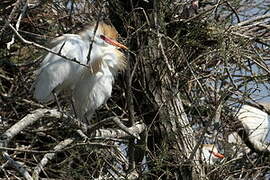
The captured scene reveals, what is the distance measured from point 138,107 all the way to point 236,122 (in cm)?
65

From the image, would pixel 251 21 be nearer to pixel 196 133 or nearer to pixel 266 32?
pixel 266 32

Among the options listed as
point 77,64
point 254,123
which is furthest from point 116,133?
point 254,123

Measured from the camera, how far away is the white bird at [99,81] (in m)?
3.26

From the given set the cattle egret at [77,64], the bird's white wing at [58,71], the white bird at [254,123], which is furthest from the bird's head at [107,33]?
the white bird at [254,123]

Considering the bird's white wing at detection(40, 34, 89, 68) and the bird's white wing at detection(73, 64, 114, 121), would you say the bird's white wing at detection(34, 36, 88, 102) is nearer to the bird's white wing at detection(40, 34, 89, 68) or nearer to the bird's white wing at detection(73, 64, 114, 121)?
the bird's white wing at detection(40, 34, 89, 68)

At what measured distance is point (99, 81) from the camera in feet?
10.8

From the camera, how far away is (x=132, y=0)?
10.1 ft

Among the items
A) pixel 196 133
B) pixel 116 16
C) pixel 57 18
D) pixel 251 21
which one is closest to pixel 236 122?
pixel 196 133

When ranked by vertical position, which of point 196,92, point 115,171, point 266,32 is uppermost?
point 266,32

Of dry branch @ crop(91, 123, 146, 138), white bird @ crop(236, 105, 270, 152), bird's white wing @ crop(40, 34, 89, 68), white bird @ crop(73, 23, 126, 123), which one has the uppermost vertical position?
bird's white wing @ crop(40, 34, 89, 68)

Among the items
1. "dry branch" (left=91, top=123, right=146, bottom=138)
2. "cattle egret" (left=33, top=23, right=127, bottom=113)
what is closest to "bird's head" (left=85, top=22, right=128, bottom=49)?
"cattle egret" (left=33, top=23, right=127, bottom=113)

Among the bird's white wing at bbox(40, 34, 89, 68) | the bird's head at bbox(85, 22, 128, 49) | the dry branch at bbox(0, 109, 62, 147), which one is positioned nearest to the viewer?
the dry branch at bbox(0, 109, 62, 147)

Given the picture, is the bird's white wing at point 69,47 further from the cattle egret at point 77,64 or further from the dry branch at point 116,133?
the dry branch at point 116,133

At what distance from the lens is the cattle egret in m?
3.11
